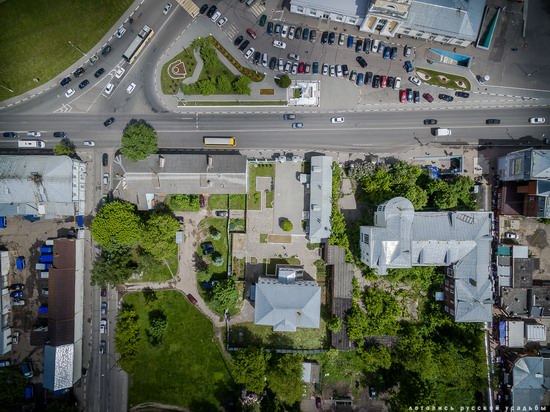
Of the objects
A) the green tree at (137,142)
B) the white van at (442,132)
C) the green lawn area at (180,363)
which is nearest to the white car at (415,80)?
the white van at (442,132)

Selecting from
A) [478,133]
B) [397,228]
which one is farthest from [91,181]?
[478,133]

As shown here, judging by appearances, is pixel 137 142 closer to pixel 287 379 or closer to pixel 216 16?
pixel 216 16

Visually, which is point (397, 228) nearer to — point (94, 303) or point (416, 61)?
point (416, 61)

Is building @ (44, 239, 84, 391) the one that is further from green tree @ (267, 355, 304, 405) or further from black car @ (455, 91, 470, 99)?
black car @ (455, 91, 470, 99)

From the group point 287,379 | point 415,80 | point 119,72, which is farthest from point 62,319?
point 415,80

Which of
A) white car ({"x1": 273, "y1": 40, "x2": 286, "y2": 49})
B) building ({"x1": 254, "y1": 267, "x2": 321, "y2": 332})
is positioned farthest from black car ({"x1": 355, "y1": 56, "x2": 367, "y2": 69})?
building ({"x1": 254, "y1": 267, "x2": 321, "y2": 332})

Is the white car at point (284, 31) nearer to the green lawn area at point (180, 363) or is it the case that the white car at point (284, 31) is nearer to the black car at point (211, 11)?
the black car at point (211, 11)

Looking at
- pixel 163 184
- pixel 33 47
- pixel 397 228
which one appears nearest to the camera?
pixel 397 228

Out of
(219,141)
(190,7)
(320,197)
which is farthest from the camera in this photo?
(190,7)
